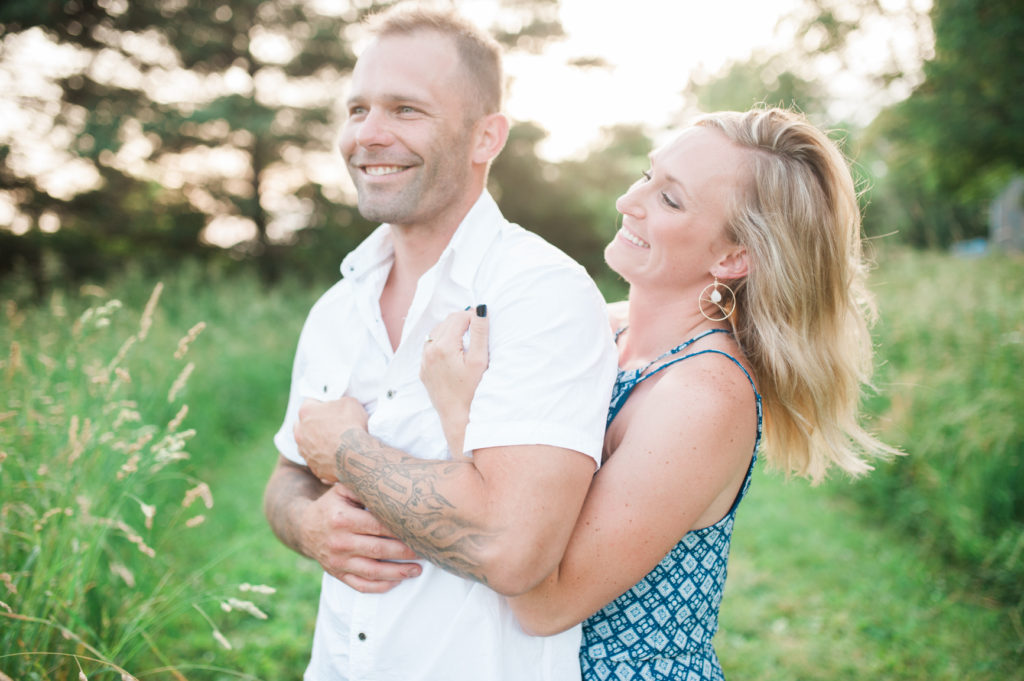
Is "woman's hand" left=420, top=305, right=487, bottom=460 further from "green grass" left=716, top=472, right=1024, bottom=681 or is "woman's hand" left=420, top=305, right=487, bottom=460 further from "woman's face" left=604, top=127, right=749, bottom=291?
"green grass" left=716, top=472, right=1024, bottom=681

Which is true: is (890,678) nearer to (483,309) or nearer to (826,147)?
(826,147)

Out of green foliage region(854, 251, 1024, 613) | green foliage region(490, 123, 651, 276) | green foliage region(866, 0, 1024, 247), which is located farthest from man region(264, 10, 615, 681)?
green foliage region(490, 123, 651, 276)

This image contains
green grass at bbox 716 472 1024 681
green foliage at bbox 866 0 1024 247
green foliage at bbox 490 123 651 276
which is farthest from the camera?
green foliage at bbox 490 123 651 276

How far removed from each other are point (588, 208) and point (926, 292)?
683 inches

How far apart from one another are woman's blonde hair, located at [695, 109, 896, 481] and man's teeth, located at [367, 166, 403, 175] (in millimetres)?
1001

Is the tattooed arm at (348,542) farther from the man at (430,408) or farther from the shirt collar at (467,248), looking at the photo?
the shirt collar at (467,248)

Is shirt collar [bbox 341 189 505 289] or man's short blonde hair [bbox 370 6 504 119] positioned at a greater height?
man's short blonde hair [bbox 370 6 504 119]

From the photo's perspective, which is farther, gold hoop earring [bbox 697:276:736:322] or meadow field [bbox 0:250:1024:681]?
meadow field [bbox 0:250:1024:681]

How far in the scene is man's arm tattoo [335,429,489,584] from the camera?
1582mm

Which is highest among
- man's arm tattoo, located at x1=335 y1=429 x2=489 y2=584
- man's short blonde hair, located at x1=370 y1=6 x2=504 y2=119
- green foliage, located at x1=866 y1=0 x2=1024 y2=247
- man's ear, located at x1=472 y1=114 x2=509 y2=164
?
green foliage, located at x1=866 y1=0 x2=1024 y2=247

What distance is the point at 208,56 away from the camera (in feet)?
54.6

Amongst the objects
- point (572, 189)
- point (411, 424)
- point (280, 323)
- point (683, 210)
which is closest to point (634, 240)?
point (683, 210)

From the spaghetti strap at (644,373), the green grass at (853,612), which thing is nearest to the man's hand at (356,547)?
the spaghetti strap at (644,373)

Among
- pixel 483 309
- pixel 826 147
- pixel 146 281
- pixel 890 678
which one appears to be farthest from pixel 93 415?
pixel 146 281
